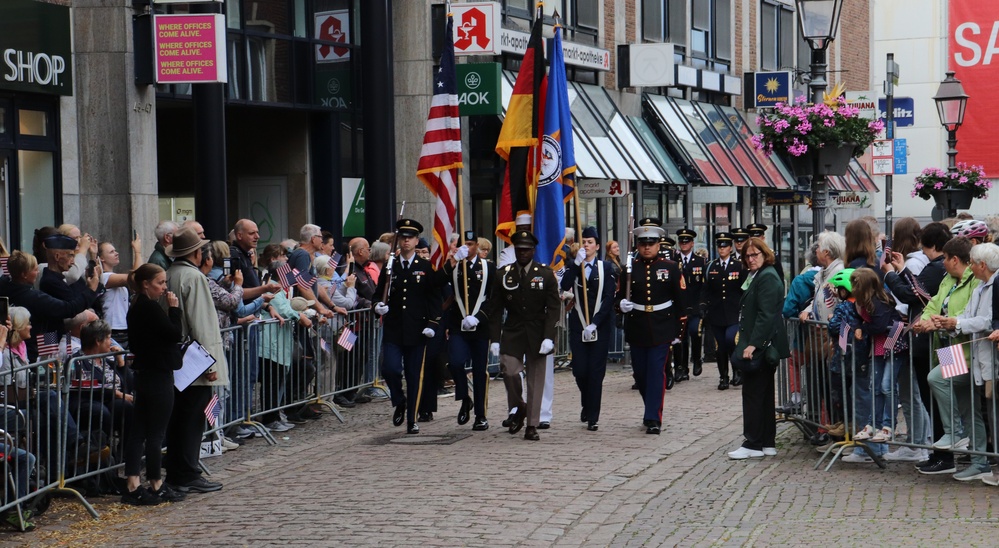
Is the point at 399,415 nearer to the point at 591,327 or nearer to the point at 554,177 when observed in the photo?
the point at 591,327

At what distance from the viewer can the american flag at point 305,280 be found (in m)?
13.8

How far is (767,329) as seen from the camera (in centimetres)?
1119

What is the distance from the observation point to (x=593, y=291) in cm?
1356

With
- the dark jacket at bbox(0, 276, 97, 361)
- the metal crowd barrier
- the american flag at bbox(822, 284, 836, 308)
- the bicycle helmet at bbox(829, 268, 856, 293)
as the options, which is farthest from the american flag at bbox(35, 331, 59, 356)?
the american flag at bbox(822, 284, 836, 308)

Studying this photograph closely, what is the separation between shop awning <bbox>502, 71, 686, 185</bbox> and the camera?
89.0 ft

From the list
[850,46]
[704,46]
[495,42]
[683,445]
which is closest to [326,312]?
[683,445]

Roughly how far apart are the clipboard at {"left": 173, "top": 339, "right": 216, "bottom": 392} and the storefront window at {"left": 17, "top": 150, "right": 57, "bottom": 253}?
727 centimetres

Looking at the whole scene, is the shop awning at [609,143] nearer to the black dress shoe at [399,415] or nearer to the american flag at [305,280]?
the american flag at [305,280]

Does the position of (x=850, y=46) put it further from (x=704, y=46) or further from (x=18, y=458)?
(x=18, y=458)

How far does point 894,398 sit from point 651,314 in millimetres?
2981

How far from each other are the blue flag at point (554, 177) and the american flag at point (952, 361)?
4591mm

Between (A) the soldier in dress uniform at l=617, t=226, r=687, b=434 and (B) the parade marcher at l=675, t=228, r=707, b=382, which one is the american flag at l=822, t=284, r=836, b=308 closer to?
(A) the soldier in dress uniform at l=617, t=226, r=687, b=434

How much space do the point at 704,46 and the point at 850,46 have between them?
1191 centimetres

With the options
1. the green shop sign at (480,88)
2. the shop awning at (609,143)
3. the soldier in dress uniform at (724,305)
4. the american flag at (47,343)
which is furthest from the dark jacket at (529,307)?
the shop awning at (609,143)
